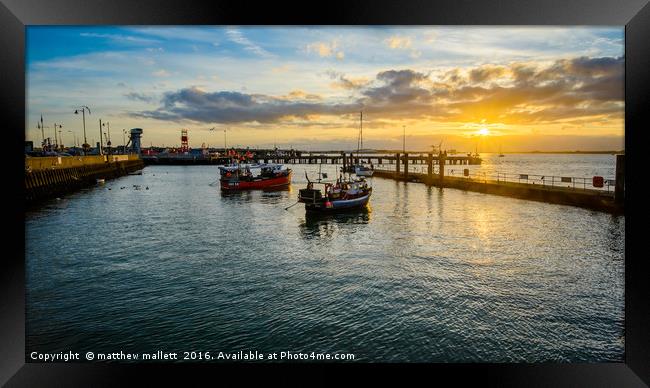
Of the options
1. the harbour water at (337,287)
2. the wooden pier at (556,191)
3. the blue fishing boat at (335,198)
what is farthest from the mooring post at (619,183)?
the blue fishing boat at (335,198)

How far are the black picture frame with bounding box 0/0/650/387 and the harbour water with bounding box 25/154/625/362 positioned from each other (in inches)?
137

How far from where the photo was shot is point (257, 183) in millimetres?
57031

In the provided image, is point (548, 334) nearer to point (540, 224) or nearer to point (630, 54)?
point (630, 54)

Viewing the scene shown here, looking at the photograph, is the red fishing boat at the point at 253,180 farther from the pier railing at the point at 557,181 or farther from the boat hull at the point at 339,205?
the pier railing at the point at 557,181

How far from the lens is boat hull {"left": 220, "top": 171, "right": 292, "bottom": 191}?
180 ft

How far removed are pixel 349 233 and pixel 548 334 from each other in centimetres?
1569

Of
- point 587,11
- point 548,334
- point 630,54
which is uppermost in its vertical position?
point 587,11

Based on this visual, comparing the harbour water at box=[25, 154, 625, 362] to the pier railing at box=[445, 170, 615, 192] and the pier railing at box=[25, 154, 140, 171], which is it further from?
the pier railing at box=[25, 154, 140, 171]

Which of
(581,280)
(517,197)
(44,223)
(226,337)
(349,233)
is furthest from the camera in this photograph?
(517,197)

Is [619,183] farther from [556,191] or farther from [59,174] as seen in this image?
[59,174]

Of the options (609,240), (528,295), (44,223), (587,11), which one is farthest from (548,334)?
(44,223)

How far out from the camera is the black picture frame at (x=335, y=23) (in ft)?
22.7

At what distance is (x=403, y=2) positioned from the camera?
7309mm

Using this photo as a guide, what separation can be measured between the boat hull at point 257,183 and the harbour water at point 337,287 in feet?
80.0
